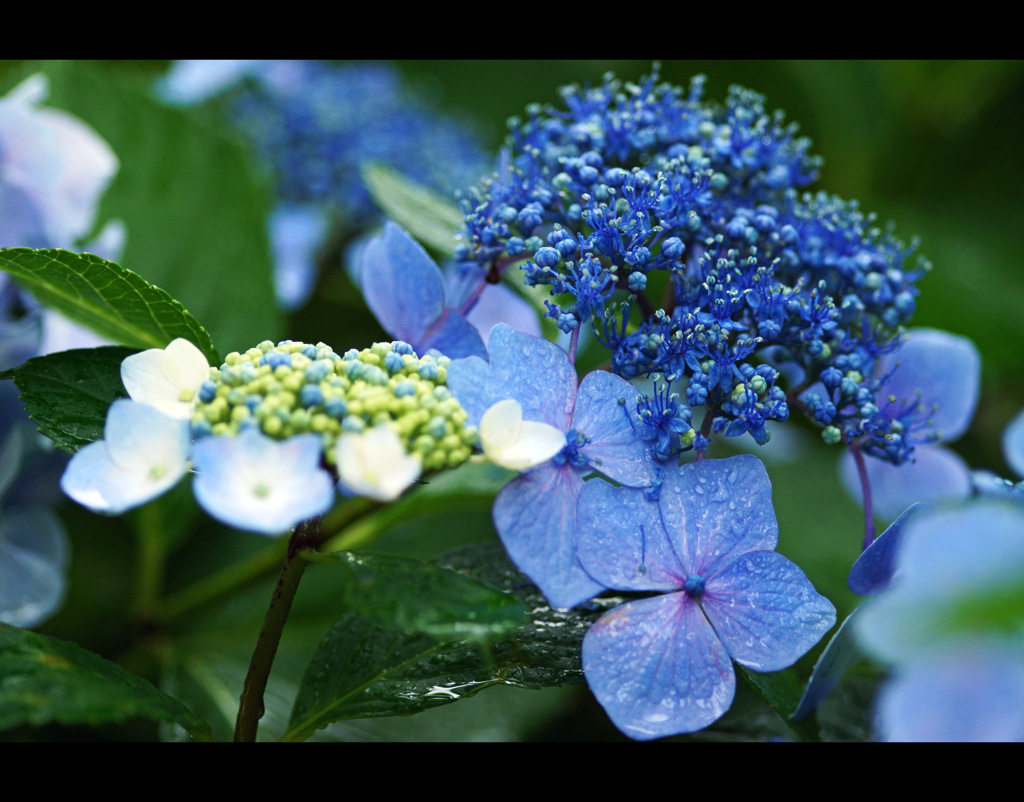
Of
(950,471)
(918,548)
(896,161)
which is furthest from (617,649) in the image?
(896,161)

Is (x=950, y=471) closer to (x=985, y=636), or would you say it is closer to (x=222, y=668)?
(x=985, y=636)

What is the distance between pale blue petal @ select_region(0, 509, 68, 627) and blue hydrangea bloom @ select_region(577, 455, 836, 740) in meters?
0.54

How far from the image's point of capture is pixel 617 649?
0.57 meters

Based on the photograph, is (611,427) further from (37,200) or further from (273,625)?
(37,200)

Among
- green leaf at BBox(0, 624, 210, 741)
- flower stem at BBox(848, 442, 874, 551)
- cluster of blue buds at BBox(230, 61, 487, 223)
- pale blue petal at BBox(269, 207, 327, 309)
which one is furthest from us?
cluster of blue buds at BBox(230, 61, 487, 223)

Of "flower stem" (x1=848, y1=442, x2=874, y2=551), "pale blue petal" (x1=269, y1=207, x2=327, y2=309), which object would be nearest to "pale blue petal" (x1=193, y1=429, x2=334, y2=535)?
"flower stem" (x1=848, y1=442, x2=874, y2=551)

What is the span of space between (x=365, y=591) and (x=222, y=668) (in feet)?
2.07

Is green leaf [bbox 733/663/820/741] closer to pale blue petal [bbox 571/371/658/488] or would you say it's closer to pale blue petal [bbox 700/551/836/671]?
pale blue petal [bbox 700/551/836/671]

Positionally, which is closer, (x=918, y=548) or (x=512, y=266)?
(x=918, y=548)

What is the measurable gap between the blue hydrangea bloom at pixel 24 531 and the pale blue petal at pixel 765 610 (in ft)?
2.00

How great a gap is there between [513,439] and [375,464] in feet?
0.31

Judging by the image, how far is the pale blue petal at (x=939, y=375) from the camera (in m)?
0.82

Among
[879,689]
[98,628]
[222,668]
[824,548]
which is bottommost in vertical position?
[98,628]

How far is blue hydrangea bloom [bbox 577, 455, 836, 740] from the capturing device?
22.3 inches
